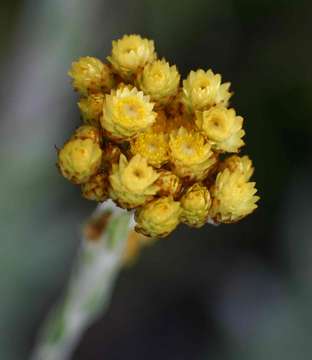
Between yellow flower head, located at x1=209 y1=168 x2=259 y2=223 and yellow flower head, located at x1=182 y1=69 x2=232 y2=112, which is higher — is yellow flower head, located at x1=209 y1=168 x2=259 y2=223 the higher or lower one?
the lower one

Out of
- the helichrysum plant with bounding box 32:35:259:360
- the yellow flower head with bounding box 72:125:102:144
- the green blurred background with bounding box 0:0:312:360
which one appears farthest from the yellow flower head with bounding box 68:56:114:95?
the green blurred background with bounding box 0:0:312:360

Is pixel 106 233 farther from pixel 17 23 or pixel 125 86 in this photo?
pixel 17 23

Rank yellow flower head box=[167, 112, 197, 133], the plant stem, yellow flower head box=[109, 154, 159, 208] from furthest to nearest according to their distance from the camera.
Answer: the plant stem < yellow flower head box=[167, 112, 197, 133] < yellow flower head box=[109, 154, 159, 208]

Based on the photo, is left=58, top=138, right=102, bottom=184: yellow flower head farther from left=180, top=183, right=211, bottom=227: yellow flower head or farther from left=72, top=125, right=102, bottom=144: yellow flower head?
left=180, top=183, right=211, bottom=227: yellow flower head

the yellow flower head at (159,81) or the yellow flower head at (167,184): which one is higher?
the yellow flower head at (159,81)

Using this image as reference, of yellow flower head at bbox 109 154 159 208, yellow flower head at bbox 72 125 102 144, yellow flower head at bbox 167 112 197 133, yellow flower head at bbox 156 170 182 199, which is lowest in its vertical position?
yellow flower head at bbox 156 170 182 199

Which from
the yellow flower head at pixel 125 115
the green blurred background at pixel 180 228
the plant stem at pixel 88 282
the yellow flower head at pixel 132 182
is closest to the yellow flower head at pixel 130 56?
the yellow flower head at pixel 125 115

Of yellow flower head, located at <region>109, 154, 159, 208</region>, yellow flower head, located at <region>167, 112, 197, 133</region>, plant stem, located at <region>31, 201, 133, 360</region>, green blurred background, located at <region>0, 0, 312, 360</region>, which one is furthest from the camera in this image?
green blurred background, located at <region>0, 0, 312, 360</region>

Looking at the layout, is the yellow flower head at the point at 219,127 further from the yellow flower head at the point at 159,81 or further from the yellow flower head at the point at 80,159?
the yellow flower head at the point at 80,159
